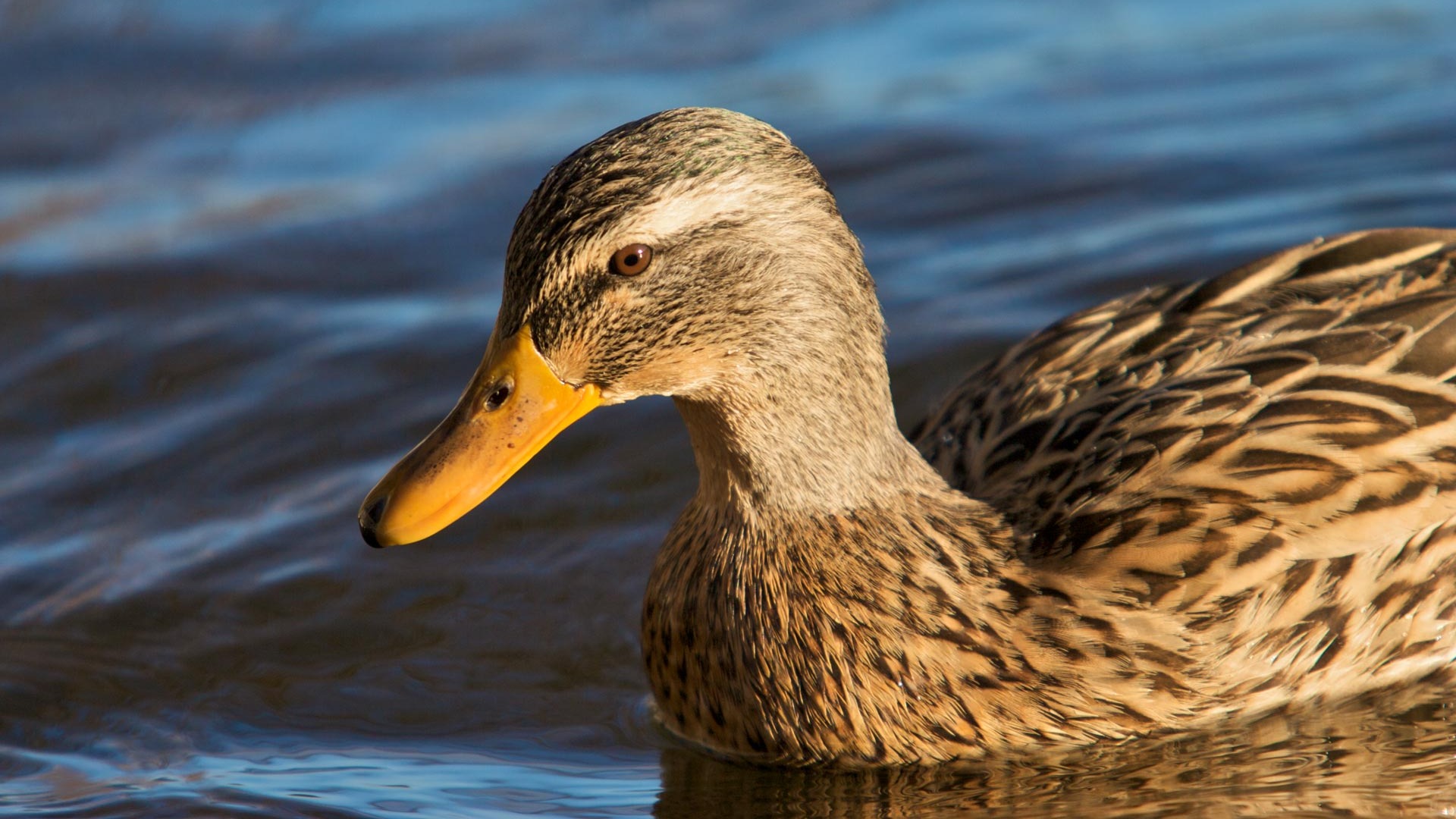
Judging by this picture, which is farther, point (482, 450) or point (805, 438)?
point (805, 438)

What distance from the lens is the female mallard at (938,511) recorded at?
509 cm

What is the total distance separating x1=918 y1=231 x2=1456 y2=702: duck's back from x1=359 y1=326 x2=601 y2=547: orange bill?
4.80 ft

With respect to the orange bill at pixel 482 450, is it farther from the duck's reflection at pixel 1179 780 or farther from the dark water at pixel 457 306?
the duck's reflection at pixel 1179 780

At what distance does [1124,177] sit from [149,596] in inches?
197

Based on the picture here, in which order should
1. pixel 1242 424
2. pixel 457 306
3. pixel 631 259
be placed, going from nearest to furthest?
1. pixel 631 259
2. pixel 1242 424
3. pixel 457 306

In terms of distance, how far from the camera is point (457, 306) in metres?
8.77

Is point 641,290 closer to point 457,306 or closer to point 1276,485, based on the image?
point 1276,485

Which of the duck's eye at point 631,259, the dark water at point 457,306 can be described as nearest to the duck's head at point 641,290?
the duck's eye at point 631,259

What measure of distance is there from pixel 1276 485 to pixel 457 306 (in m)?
4.33

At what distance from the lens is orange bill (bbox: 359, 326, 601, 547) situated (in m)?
→ 5.07

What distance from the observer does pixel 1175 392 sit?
18.6 feet

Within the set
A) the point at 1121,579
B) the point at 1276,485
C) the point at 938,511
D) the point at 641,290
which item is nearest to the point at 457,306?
the point at 938,511

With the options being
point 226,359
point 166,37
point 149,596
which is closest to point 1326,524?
point 149,596

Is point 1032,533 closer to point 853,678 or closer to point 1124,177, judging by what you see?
point 853,678
